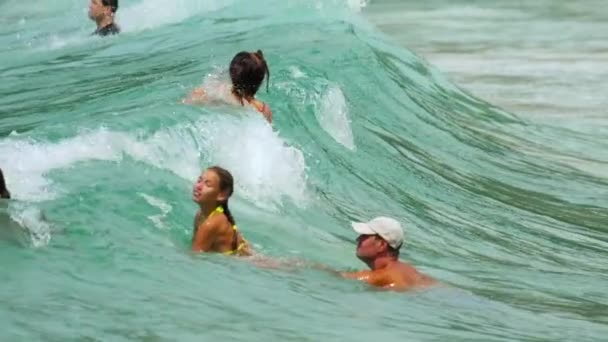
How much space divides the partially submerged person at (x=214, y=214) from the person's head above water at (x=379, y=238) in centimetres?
68

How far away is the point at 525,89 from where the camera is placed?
76.0 ft

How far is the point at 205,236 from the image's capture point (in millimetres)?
9164

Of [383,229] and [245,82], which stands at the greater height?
[245,82]

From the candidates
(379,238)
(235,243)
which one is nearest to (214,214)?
(235,243)

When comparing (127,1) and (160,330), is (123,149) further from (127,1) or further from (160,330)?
(127,1)

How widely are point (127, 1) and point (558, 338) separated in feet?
60.9

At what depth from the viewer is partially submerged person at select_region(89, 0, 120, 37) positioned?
19906 mm

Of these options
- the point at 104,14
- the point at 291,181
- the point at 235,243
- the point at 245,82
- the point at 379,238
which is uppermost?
the point at 245,82

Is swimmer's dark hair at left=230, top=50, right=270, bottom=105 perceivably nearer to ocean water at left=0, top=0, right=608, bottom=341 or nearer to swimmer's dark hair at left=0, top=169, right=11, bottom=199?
ocean water at left=0, top=0, right=608, bottom=341

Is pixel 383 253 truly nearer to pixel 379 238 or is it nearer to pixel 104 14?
pixel 379 238

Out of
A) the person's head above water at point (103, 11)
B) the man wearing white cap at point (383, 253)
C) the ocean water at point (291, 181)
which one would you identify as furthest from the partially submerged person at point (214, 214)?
the person's head above water at point (103, 11)

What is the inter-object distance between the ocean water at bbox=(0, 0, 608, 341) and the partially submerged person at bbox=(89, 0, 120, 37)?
17cm

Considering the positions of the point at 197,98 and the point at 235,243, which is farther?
the point at 197,98

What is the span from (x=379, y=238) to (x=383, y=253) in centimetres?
8
